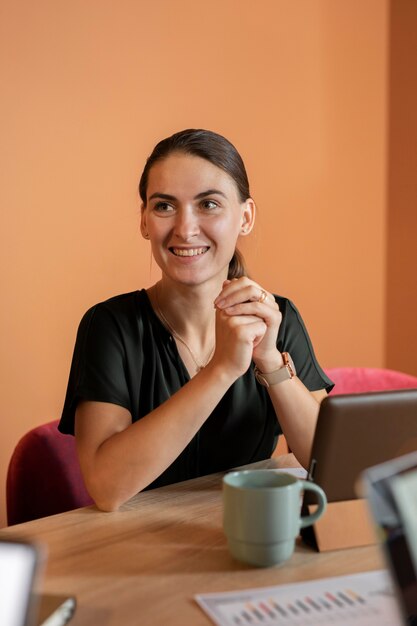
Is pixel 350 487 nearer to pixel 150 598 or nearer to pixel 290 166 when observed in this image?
pixel 150 598

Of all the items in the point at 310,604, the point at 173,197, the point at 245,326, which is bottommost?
the point at 310,604

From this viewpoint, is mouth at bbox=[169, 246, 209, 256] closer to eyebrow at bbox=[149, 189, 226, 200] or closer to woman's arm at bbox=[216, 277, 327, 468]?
eyebrow at bbox=[149, 189, 226, 200]

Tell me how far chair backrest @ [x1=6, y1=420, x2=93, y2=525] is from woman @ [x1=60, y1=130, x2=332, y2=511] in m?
0.07

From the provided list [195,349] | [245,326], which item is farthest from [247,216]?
[245,326]

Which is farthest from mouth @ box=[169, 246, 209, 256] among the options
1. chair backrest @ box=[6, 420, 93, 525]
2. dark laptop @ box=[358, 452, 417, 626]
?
dark laptop @ box=[358, 452, 417, 626]

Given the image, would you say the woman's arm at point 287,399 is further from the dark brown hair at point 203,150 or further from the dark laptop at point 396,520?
the dark laptop at point 396,520

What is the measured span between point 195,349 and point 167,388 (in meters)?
0.12

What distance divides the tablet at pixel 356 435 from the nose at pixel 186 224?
2.18 feet

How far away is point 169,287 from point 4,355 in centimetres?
90

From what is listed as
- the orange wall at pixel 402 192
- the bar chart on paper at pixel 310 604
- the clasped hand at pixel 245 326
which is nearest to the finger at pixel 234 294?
the clasped hand at pixel 245 326

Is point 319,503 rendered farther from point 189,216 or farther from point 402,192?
point 402,192

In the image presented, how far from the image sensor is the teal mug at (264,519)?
938 millimetres

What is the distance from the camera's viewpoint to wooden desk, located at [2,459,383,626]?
854 mm

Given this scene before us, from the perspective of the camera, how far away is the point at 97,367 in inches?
57.3
